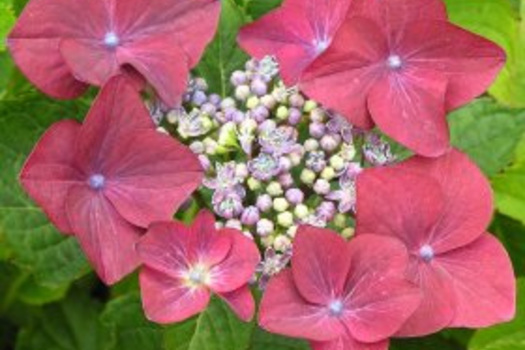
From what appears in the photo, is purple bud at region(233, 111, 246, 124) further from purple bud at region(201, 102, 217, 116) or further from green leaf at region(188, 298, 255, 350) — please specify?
green leaf at region(188, 298, 255, 350)

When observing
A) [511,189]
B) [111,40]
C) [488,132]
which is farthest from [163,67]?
[511,189]

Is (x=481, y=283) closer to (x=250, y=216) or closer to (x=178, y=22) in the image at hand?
(x=250, y=216)

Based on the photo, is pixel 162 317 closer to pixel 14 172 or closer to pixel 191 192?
pixel 191 192

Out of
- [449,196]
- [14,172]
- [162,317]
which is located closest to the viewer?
[162,317]

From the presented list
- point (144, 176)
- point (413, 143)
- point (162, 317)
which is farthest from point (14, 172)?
point (413, 143)

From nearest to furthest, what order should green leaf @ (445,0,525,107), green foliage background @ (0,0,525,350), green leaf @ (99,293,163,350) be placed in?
green foliage background @ (0,0,525,350), green leaf @ (99,293,163,350), green leaf @ (445,0,525,107)

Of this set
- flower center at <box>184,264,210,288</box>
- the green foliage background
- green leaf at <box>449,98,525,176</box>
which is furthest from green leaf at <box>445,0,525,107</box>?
flower center at <box>184,264,210,288</box>
